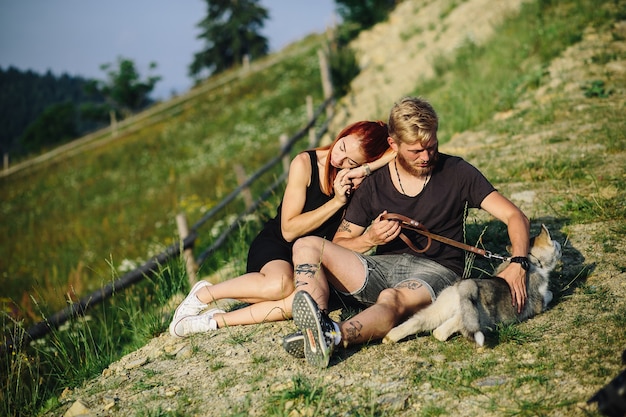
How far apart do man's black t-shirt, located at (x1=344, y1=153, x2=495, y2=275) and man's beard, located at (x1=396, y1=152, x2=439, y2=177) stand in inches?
3.1

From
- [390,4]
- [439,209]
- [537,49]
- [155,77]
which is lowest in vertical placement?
[439,209]

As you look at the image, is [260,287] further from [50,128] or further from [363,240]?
[50,128]

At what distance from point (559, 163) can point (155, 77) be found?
173 feet

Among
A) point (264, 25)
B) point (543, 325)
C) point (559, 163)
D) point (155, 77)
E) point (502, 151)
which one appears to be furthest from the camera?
point (155, 77)

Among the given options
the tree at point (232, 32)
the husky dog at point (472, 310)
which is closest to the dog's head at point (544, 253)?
the husky dog at point (472, 310)

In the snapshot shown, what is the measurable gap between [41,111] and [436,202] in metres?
102

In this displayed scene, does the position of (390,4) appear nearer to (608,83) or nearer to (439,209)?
(608,83)

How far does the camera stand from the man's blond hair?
118 inches

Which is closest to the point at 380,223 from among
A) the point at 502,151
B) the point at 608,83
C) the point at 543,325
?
the point at 543,325

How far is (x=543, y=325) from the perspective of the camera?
3.02m

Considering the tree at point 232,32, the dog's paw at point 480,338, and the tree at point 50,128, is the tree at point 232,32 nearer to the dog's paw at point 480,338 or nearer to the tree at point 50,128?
the tree at point 50,128

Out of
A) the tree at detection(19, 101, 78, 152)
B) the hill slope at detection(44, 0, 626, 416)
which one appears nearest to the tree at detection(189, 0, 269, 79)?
the tree at detection(19, 101, 78, 152)

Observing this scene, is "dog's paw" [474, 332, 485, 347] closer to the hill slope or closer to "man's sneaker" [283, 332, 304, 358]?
the hill slope

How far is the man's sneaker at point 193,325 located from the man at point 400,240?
0.86 meters
